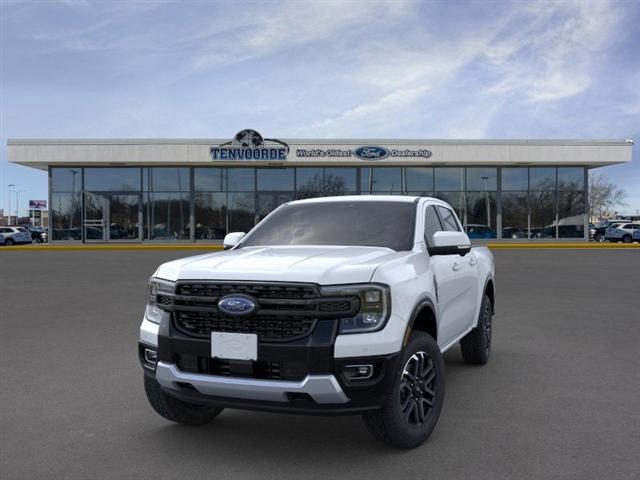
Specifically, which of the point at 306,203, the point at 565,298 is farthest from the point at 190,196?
the point at 306,203

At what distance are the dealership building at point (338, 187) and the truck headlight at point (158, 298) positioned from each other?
1267 inches

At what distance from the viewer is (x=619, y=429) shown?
177 inches

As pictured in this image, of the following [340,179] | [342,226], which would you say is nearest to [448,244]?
[342,226]

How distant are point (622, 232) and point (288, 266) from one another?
137ft

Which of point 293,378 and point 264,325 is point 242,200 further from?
point 293,378

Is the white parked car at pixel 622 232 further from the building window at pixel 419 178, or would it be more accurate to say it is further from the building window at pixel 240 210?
the building window at pixel 240 210

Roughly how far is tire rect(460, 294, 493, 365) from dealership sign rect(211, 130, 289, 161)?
29608 millimetres

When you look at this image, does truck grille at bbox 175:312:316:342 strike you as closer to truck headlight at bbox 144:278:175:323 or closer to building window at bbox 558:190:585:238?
truck headlight at bbox 144:278:175:323

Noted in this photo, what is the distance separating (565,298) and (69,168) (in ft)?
109

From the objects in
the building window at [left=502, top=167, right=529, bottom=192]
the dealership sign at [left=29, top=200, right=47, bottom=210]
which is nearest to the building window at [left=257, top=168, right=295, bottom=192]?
the building window at [left=502, top=167, right=529, bottom=192]

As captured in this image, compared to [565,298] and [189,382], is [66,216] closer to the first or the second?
[565,298]

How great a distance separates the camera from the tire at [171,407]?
4387 mm

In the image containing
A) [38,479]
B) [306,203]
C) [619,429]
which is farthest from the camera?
[306,203]

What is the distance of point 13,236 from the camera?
129ft
